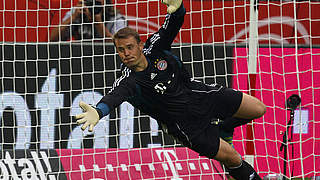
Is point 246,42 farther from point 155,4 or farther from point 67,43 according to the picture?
point 67,43

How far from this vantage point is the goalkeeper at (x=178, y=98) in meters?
5.45

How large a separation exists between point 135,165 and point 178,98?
222 centimetres

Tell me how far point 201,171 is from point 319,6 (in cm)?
257

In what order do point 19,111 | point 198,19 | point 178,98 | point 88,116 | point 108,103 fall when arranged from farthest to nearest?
1. point 198,19
2. point 19,111
3. point 178,98
4. point 108,103
5. point 88,116

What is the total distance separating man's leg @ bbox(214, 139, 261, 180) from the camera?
5723 millimetres

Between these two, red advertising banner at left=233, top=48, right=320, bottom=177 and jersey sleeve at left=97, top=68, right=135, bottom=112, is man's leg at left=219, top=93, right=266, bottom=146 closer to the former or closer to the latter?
jersey sleeve at left=97, top=68, right=135, bottom=112

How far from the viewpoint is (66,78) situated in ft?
25.7

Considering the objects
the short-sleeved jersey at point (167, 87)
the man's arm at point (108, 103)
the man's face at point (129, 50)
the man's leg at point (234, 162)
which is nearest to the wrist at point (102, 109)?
the man's arm at point (108, 103)

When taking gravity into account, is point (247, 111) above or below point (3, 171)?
above

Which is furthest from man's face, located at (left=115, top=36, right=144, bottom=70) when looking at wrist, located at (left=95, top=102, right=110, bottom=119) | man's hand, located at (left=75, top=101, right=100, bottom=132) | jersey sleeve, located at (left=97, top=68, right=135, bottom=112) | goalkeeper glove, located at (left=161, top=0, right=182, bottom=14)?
man's hand, located at (left=75, top=101, right=100, bottom=132)

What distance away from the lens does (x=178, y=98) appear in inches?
223

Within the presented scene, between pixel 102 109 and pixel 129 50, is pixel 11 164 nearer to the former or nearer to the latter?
pixel 129 50

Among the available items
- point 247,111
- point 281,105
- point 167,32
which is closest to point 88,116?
point 167,32

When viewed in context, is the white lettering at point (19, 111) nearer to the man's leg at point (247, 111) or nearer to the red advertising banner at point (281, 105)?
the red advertising banner at point (281, 105)
